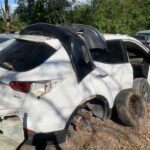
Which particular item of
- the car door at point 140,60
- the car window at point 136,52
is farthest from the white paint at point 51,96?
the car door at point 140,60

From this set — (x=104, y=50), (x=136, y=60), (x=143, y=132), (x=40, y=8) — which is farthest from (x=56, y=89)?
(x=40, y=8)

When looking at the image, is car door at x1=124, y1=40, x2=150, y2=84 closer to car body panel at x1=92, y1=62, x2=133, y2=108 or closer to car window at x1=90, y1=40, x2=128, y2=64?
car window at x1=90, y1=40, x2=128, y2=64

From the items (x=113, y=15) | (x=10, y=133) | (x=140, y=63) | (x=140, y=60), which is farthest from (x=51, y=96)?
(x=113, y=15)

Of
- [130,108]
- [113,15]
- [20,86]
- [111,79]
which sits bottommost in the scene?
[113,15]

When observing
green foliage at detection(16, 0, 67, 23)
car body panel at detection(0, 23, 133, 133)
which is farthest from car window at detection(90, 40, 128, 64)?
green foliage at detection(16, 0, 67, 23)

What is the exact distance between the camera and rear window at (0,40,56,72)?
5262 mm

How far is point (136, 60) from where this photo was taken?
27.2 feet

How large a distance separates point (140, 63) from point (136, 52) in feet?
0.80

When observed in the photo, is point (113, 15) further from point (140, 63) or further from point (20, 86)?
point (20, 86)

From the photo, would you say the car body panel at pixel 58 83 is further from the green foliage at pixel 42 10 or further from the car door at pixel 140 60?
the green foliage at pixel 42 10

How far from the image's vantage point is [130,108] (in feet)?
21.8

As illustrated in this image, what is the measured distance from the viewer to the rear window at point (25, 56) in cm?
526

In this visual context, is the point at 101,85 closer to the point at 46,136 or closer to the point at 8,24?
the point at 46,136

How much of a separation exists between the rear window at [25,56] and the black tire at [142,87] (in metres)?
2.66
